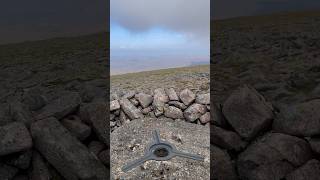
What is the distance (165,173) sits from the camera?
9734mm

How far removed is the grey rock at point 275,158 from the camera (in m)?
8.48

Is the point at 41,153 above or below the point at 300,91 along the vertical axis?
below

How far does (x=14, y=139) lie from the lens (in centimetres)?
843

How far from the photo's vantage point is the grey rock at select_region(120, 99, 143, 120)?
1338cm

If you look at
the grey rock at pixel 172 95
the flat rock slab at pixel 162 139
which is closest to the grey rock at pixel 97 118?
the flat rock slab at pixel 162 139

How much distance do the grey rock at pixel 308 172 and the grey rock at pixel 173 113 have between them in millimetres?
5624

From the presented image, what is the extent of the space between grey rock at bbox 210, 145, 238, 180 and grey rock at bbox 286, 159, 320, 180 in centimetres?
140

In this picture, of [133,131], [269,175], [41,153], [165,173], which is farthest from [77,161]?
[269,175]

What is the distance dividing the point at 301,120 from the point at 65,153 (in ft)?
Result: 18.5

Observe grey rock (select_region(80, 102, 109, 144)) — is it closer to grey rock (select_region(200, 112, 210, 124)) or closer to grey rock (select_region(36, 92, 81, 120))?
grey rock (select_region(36, 92, 81, 120))

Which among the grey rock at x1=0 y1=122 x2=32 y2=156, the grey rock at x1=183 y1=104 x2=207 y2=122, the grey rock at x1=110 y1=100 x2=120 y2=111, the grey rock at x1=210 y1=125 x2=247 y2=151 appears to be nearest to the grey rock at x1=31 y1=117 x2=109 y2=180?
the grey rock at x1=0 y1=122 x2=32 y2=156

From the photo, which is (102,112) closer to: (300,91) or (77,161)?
(77,161)

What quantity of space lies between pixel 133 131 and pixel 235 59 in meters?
11.8

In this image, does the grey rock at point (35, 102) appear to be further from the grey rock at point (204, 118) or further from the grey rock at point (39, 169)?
the grey rock at point (204, 118)
